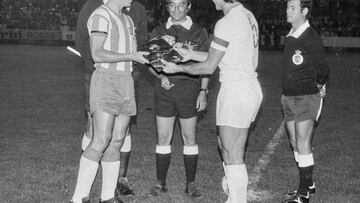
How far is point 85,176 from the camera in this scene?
482cm

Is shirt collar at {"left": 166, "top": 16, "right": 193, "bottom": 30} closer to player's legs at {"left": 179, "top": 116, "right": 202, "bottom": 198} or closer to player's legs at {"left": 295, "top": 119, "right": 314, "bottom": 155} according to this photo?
player's legs at {"left": 179, "top": 116, "right": 202, "bottom": 198}

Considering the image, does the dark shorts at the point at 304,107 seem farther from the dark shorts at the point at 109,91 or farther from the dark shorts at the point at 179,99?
the dark shorts at the point at 109,91

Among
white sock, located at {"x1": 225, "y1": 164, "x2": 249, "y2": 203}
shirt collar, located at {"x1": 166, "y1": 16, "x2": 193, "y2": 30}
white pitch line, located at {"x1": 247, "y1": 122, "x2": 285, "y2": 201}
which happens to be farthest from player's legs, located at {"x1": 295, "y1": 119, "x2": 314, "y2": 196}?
shirt collar, located at {"x1": 166, "y1": 16, "x2": 193, "y2": 30}

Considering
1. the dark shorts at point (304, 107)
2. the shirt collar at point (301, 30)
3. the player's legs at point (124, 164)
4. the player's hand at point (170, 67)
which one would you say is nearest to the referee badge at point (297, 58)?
the shirt collar at point (301, 30)

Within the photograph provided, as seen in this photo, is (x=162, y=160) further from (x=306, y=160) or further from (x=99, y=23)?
(x=99, y=23)

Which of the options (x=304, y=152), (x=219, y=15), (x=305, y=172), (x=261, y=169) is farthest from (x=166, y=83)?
(x=219, y=15)

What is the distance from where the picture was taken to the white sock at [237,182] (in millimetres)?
4625

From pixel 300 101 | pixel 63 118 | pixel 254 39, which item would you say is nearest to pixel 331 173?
pixel 300 101

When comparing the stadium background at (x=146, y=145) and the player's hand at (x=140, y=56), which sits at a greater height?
the player's hand at (x=140, y=56)

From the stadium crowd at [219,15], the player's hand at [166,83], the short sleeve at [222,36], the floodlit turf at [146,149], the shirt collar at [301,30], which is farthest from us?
the stadium crowd at [219,15]

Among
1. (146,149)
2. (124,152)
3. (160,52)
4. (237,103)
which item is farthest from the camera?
(146,149)

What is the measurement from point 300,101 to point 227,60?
1278 mm

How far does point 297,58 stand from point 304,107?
473 millimetres

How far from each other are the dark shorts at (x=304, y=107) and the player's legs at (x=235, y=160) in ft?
3.28
